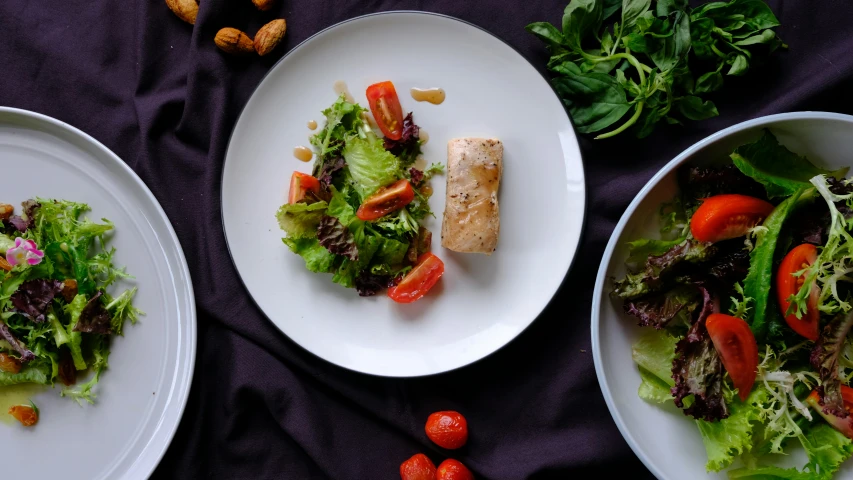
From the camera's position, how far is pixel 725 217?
2207 millimetres

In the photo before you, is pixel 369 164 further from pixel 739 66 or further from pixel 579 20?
pixel 739 66

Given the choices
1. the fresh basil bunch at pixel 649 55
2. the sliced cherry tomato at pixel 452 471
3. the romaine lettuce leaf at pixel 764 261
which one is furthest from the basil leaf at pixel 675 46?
the sliced cherry tomato at pixel 452 471

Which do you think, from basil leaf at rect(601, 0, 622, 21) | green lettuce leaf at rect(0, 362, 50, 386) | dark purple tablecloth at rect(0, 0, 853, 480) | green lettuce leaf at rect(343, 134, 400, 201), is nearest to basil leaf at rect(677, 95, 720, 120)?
dark purple tablecloth at rect(0, 0, 853, 480)

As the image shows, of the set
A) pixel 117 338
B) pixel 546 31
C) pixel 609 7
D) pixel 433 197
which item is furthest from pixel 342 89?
pixel 117 338

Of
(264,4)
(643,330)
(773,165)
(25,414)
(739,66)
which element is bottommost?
(25,414)

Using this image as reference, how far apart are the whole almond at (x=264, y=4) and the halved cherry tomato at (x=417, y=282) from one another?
137 centimetres

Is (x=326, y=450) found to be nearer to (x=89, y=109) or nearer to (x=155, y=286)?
(x=155, y=286)

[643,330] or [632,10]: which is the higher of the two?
[632,10]

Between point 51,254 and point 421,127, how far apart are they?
1703mm

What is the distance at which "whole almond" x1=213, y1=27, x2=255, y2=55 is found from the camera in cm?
268

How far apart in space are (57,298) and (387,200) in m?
1.51

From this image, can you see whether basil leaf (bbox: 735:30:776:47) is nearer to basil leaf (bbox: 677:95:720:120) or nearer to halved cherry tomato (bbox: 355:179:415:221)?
basil leaf (bbox: 677:95:720:120)

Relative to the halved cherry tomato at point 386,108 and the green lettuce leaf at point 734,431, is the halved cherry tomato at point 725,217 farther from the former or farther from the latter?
the halved cherry tomato at point 386,108

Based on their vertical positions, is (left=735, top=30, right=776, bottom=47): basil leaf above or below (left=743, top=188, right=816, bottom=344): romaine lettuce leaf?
above
